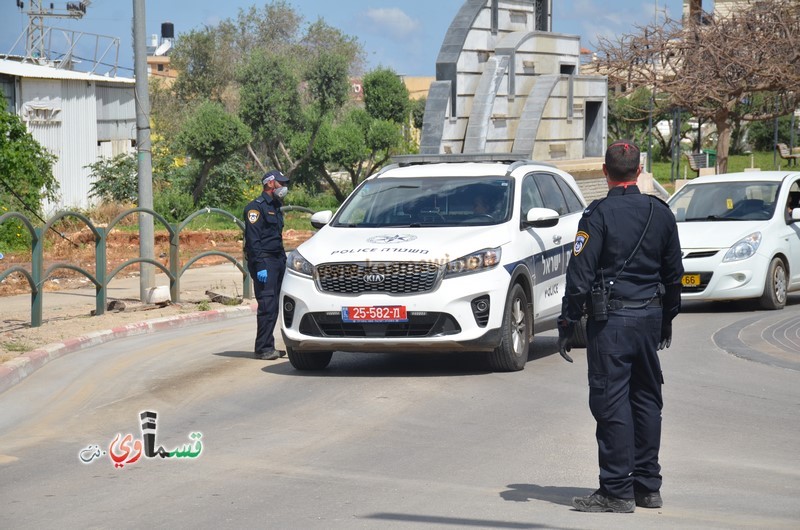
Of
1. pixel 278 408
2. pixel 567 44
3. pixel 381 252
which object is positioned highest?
pixel 567 44

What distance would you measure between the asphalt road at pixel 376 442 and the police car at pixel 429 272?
39cm

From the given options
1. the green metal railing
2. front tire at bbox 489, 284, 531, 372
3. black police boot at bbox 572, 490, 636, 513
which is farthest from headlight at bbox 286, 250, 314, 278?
black police boot at bbox 572, 490, 636, 513

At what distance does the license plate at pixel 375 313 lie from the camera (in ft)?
33.0

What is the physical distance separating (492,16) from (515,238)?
18869mm

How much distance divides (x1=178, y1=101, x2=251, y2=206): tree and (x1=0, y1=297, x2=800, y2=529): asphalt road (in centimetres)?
2310

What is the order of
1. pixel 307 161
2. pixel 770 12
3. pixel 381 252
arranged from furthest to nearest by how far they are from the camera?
pixel 307 161
pixel 770 12
pixel 381 252

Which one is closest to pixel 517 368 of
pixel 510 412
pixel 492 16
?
pixel 510 412

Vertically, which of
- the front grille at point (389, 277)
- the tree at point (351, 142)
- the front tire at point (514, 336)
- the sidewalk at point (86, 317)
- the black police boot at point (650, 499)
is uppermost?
the tree at point (351, 142)

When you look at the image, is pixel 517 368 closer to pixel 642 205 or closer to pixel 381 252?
pixel 381 252

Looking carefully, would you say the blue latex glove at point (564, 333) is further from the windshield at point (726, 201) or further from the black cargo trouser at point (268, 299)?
the windshield at point (726, 201)

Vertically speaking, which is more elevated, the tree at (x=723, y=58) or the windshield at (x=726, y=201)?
the tree at (x=723, y=58)

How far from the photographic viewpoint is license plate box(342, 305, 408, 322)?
10.0 metres

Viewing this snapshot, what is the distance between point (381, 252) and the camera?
1017 cm

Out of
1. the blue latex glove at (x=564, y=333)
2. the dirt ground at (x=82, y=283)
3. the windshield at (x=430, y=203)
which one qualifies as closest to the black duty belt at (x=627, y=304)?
the blue latex glove at (x=564, y=333)
